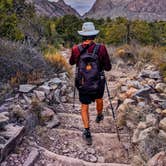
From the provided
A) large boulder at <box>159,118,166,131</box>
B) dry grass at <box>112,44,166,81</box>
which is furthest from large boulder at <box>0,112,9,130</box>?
dry grass at <box>112,44,166,81</box>

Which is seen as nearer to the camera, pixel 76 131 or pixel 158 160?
pixel 158 160

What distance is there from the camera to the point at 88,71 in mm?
5871

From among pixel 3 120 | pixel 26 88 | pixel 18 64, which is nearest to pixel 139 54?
pixel 18 64

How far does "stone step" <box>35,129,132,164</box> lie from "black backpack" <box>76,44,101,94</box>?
0.87 meters

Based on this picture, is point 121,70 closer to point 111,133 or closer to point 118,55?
point 118,55

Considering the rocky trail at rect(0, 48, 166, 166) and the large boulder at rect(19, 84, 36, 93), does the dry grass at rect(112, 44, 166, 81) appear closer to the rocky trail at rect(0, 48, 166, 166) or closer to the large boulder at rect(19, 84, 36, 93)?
the rocky trail at rect(0, 48, 166, 166)

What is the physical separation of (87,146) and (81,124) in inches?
41.4

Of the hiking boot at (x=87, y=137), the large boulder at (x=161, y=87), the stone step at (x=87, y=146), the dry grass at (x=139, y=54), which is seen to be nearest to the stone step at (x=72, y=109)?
the large boulder at (x=161, y=87)

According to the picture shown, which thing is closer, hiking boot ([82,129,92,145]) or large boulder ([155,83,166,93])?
hiking boot ([82,129,92,145])

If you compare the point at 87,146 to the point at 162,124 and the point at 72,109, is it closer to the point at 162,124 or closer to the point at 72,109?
the point at 162,124

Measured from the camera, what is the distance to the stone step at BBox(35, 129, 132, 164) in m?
5.74

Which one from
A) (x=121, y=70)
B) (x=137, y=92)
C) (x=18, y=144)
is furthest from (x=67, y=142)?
(x=121, y=70)

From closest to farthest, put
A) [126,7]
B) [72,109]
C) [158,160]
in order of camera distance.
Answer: [158,160] → [72,109] → [126,7]

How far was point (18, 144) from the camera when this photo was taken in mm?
5602
